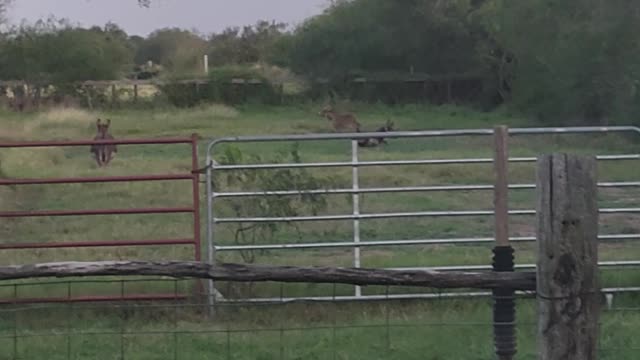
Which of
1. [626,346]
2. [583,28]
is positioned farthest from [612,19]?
[626,346]

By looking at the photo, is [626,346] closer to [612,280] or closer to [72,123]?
[612,280]

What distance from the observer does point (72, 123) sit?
39.7 m

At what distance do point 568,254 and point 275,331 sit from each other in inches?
160

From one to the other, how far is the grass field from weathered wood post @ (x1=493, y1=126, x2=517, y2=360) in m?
0.41

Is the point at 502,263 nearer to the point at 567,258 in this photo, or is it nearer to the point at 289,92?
the point at 567,258

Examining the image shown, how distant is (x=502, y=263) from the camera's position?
24.1 feet

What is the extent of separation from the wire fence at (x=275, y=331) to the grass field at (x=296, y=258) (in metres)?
0.02

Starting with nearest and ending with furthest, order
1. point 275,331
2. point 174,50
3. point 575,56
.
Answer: point 275,331, point 575,56, point 174,50

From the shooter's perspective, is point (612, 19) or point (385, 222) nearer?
point (385, 222)

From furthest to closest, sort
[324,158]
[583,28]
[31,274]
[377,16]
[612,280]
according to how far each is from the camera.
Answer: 1. [377,16]
2. [583,28]
3. [324,158]
4. [612,280]
5. [31,274]

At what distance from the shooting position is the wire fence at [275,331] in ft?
26.0

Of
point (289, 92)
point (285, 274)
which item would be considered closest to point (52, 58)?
point (289, 92)

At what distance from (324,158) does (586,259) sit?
64.9ft

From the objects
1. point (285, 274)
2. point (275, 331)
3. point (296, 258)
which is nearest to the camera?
A: point (285, 274)
